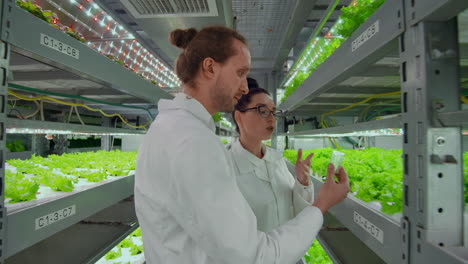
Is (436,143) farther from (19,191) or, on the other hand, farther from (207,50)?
(19,191)

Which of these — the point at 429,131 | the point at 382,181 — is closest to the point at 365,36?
the point at 429,131

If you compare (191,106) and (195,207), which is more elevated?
(191,106)

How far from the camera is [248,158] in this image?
1803 mm

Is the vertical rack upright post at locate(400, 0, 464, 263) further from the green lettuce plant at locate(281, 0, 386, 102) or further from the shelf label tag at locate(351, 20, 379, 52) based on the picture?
the green lettuce plant at locate(281, 0, 386, 102)

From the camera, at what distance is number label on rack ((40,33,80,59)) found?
1054 millimetres

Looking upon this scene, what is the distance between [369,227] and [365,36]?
Result: 0.79 m

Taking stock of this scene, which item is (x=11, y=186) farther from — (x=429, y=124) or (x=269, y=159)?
(x=429, y=124)

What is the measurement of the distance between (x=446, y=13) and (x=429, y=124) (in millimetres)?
296

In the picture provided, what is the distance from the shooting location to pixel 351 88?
6.99ft

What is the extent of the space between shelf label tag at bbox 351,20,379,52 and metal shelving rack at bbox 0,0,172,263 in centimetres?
133

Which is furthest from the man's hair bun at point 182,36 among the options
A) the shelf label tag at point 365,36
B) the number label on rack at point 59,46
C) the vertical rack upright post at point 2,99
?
the shelf label tag at point 365,36

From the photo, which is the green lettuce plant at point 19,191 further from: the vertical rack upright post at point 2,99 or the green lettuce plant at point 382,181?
the green lettuce plant at point 382,181

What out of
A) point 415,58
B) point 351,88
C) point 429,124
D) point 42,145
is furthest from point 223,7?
point 42,145

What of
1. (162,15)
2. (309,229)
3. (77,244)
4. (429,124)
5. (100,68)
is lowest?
(77,244)
